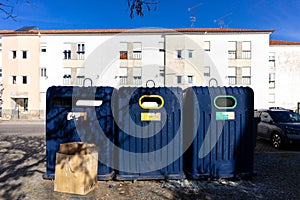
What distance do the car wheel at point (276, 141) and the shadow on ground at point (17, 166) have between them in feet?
23.2

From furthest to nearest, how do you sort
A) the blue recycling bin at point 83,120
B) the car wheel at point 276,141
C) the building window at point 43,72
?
1. the building window at point 43,72
2. the car wheel at point 276,141
3. the blue recycling bin at point 83,120

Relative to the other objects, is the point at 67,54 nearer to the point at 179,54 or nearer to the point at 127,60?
the point at 127,60

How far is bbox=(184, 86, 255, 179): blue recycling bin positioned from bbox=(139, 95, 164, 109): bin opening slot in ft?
1.93

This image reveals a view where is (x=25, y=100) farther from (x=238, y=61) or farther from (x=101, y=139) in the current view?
(x=238, y=61)

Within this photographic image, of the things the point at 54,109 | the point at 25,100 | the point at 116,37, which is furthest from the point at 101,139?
the point at 25,100

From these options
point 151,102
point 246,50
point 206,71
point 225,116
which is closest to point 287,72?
point 246,50

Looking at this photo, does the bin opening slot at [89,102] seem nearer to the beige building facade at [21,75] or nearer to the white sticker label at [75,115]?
the white sticker label at [75,115]

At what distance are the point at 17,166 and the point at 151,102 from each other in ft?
11.0

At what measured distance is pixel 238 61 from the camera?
2275 centimetres

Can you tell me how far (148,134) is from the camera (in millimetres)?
3643

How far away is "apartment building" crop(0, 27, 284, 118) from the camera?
72.9 feet

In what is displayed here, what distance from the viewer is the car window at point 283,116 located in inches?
282

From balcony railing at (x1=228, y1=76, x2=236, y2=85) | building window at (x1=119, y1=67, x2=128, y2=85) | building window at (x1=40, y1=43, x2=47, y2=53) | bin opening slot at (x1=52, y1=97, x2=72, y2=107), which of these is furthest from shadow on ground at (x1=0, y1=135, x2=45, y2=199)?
balcony railing at (x1=228, y1=76, x2=236, y2=85)

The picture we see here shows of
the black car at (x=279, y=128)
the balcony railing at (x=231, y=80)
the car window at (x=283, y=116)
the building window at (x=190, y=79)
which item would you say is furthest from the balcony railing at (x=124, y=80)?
the car window at (x=283, y=116)
